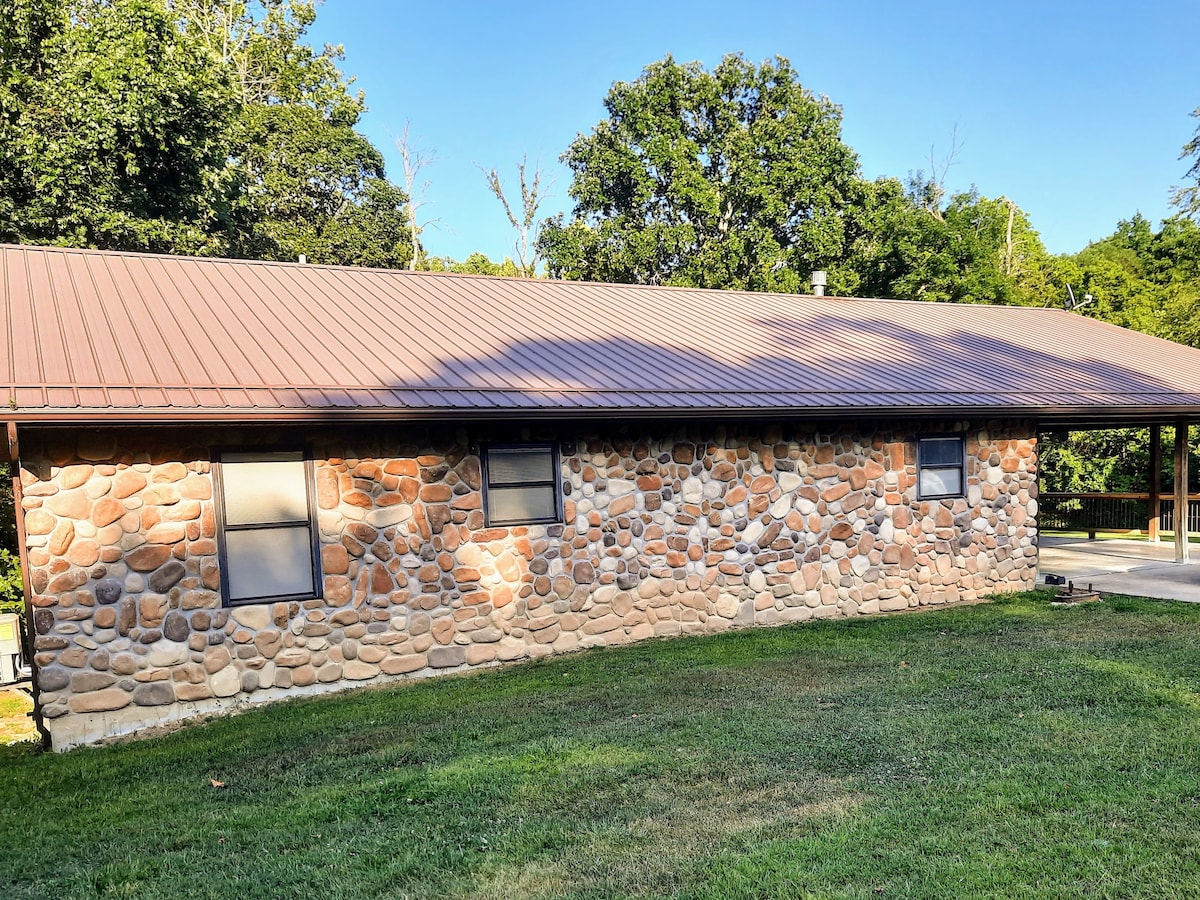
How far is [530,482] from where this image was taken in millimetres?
8945

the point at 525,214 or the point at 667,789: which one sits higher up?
the point at 525,214

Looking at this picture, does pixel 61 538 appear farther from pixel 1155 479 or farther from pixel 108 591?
pixel 1155 479

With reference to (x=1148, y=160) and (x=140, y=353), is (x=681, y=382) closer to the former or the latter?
(x=140, y=353)

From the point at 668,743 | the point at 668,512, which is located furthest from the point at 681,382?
the point at 668,743

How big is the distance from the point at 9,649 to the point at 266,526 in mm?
3342

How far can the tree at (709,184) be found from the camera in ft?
95.8

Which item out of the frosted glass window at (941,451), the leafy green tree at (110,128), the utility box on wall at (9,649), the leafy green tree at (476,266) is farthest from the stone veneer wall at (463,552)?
the leafy green tree at (476,266)

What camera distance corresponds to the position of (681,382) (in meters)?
9.70

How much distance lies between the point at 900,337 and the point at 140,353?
10.4 metres

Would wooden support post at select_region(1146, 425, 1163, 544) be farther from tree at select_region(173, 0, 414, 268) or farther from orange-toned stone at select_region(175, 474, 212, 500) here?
tree at select_region(173, 0, 414, 268)

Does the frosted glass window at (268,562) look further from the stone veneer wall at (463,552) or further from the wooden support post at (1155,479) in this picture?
the wooden support post at (1155,479)

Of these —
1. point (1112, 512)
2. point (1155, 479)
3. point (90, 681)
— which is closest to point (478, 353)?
point (90, 681)

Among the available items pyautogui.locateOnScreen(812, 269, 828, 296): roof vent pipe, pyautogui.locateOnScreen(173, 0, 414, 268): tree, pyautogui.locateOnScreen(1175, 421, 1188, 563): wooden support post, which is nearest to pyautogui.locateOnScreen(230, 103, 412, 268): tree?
pyautogui.locateOnScreen(173, 0, 414, 268): tree

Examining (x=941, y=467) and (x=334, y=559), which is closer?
(x=334, y=559)
